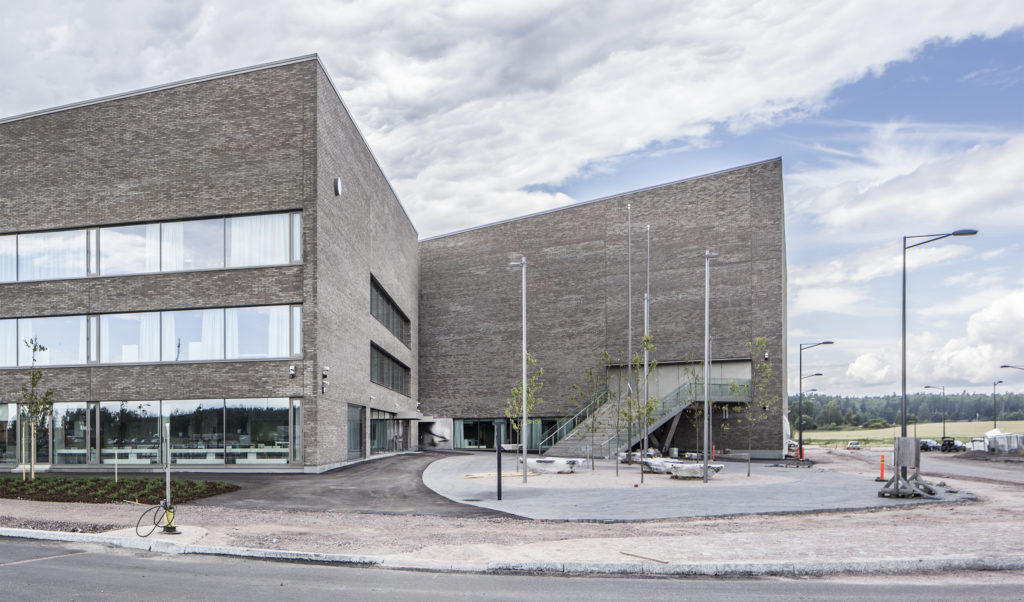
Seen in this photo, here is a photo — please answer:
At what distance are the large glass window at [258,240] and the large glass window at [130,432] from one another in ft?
23.4

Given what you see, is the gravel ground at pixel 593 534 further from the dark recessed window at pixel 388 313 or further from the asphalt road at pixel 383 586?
the dark recessed window at pixel 388 313

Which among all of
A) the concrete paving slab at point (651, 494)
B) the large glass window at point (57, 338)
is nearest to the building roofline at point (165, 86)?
the large glass window at point (57, 338)

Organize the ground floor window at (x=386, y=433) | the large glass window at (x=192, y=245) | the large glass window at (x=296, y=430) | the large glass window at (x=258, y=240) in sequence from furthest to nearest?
the ground floor window at (x=386, y=433) → the large glass window at (x=192, y=245) → the large glass window at (x=258, y=240) → the large glass window at (x=296, y=430)

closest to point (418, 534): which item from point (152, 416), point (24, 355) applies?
point (152, 416)

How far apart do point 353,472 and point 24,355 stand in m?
16.4

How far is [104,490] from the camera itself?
23.0 m

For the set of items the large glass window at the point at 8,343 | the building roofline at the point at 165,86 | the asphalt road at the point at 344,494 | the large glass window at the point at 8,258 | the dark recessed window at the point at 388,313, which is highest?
the building roofline at the point at 165,86

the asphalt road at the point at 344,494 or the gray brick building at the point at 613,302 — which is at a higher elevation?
the gray brick building at the point at 613,302

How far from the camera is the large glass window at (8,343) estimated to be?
35.3 meters

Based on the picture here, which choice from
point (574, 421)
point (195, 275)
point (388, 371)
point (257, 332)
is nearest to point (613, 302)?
point (574, 421)

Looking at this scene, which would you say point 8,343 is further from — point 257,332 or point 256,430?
point 256,430

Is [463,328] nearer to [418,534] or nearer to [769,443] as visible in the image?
[769,443]

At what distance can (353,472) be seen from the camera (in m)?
32.0

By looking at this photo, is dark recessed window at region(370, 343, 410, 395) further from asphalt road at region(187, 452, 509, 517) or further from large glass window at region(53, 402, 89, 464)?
large glass window at region(53, 402, 89, 464)
